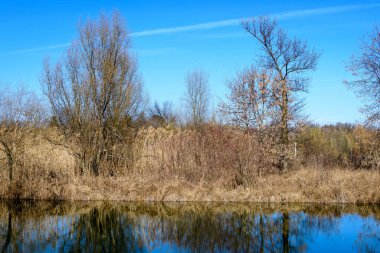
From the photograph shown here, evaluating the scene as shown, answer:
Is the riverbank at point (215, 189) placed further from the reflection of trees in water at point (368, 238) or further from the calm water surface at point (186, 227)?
the reflection of trees in water at point (368, 238)

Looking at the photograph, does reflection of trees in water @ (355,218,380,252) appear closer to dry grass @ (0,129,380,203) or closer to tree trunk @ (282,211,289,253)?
tree trunk @ (282,211,289,253)

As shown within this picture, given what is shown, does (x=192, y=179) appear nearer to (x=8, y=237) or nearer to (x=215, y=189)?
(x=215, y=189)

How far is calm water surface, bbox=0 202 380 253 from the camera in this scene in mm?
9250

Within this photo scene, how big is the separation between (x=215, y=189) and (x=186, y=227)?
463 cm

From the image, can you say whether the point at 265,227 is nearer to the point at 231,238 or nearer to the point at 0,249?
the point at 231,238

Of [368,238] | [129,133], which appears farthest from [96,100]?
[368,238]

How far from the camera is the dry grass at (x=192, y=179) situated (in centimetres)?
1511

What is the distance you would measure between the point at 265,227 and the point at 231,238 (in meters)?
1.66

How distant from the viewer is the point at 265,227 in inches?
439

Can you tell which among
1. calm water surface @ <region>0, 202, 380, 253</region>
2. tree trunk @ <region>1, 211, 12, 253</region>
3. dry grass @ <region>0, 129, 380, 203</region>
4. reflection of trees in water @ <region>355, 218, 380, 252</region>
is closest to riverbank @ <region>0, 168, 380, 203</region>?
dry grass @ <region>0, 129, 380, 203</region>

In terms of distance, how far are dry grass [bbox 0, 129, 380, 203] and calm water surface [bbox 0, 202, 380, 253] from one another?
727 mm

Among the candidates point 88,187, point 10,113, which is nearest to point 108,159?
point 88,187

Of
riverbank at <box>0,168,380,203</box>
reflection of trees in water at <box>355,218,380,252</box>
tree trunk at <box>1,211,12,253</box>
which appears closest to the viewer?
tree trunk at <box>1,211,12,253</box>

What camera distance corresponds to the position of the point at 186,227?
1107 cm
